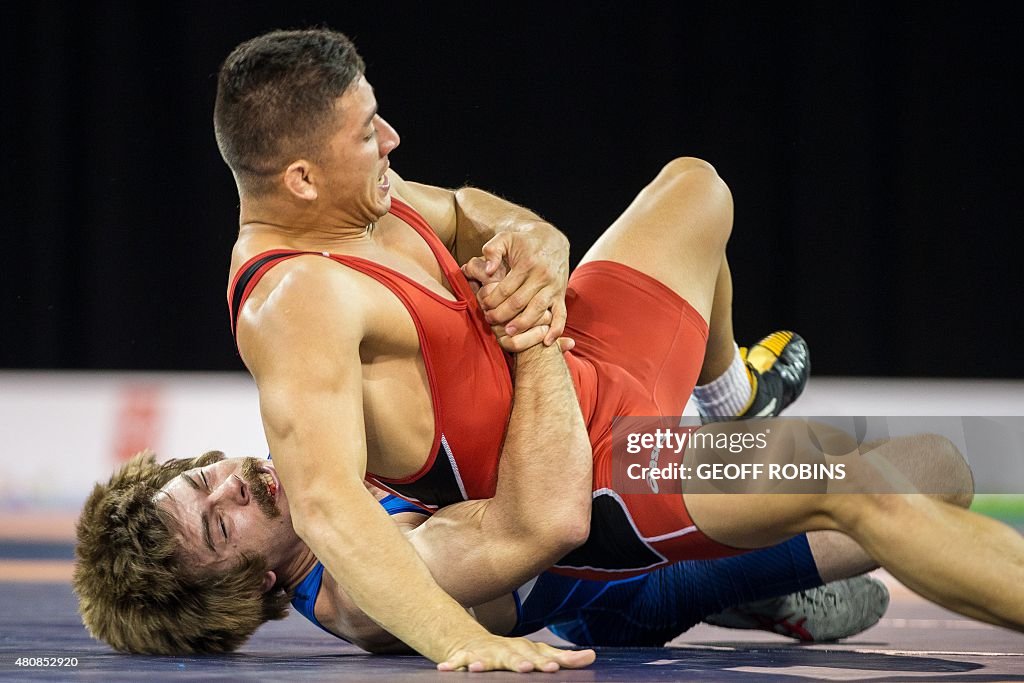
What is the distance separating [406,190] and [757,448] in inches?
29.4

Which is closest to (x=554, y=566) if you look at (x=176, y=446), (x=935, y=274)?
(x=176, y=446)

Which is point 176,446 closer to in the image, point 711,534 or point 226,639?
point 226,639

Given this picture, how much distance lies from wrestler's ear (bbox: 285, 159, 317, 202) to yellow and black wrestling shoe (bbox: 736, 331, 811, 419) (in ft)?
3.73

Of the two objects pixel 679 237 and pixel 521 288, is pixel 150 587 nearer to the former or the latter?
pixel 521 288

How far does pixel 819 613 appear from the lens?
2.06m

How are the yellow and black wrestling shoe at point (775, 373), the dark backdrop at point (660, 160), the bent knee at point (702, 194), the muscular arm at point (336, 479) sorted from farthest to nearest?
the dark backdrop at point (660, 160) → the yellow and black wrestling shoe at point (775, 373) → the bent knee at point (702, 194) → the muscular arm at point (336, 479)

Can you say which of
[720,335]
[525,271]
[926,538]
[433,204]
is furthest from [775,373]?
[926,538]

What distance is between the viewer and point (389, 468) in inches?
68.0

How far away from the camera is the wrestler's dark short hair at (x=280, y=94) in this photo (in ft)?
5.23

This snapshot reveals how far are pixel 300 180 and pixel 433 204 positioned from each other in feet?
1.45

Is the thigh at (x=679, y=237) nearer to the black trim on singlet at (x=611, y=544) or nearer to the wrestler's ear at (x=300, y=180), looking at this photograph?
the black trim on singlet at (x=611, y=544)

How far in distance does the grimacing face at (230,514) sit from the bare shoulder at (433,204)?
0.49m

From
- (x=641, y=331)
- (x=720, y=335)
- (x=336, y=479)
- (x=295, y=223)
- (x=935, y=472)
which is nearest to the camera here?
(x=336, y=479)

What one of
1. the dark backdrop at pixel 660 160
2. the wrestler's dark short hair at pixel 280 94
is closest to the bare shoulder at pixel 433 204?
the wrestler's dark short hair at pixel 280 94
